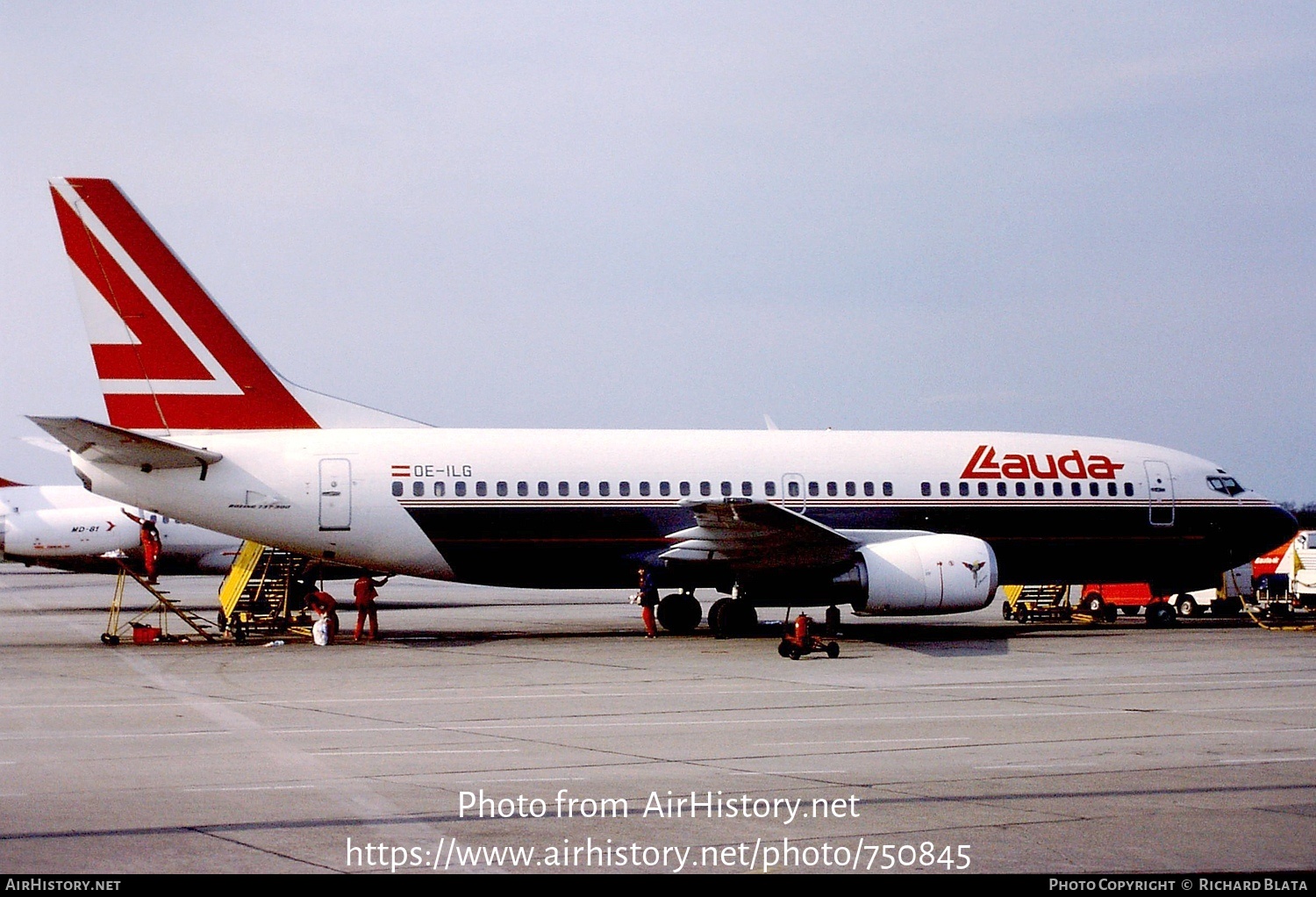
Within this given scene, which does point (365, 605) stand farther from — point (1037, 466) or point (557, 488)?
point (1037, 466)

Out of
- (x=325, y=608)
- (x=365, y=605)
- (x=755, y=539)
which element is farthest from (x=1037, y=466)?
(x=325, y=608)

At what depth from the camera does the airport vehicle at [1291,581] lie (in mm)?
36531

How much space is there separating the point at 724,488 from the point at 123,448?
10941mm

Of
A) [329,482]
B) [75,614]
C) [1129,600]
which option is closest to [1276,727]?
[329,482]

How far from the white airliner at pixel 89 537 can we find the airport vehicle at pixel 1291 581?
96.3 ft

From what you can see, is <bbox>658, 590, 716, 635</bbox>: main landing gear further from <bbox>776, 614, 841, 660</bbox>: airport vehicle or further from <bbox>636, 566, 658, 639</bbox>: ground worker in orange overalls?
<bbox>776, 614, 841, 660</bbox>: airport vehicle

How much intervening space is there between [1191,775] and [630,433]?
59.8 feet

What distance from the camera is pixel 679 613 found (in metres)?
30.0

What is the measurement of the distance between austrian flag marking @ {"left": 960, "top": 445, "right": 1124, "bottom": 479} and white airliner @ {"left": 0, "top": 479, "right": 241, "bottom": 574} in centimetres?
2439

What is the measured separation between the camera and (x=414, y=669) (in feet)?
71.4

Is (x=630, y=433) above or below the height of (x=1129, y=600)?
above

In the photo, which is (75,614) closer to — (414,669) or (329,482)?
(329,482)

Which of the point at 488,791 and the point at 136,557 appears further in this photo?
the point at 136,557

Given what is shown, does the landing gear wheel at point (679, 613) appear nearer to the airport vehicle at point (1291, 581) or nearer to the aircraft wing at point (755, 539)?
the aircraft wing at point (755, 539)
